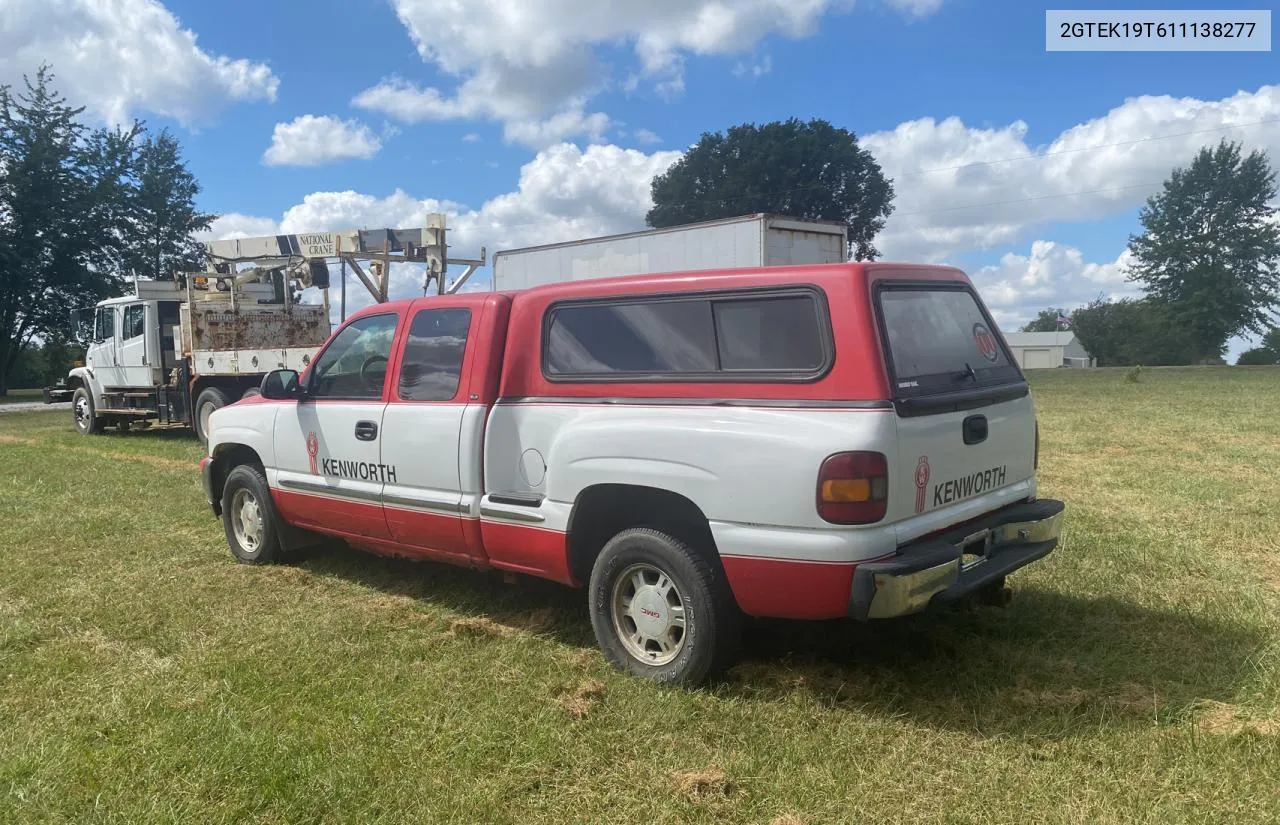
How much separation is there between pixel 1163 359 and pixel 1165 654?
211 feet

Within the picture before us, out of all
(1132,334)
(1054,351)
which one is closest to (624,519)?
(1132,334)

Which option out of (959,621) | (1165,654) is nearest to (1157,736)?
(1165,654)

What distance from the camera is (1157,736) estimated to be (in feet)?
11.0

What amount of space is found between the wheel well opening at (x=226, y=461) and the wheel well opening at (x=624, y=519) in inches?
122

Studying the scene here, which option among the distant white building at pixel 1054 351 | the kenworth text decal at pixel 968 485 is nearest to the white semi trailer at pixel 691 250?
the kenworth text decal at pixel 968 485

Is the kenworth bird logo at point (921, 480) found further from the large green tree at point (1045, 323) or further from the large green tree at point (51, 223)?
the large green tree at point (1045, 323)

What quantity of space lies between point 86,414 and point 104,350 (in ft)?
4.65

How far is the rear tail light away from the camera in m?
3.30

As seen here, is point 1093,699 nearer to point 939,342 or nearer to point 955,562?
point 955,562

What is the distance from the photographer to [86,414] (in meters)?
16.6

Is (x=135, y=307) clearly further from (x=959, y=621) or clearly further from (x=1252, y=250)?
(x=1252, y=250)

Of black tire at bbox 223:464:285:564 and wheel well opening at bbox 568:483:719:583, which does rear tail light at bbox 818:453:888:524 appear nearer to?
wheel well opening at bbox 568:483:719:583

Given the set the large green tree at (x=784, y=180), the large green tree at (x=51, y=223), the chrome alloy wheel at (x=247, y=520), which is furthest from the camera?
the large green tree at (x=784, y=180)

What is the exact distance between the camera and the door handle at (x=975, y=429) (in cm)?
380
